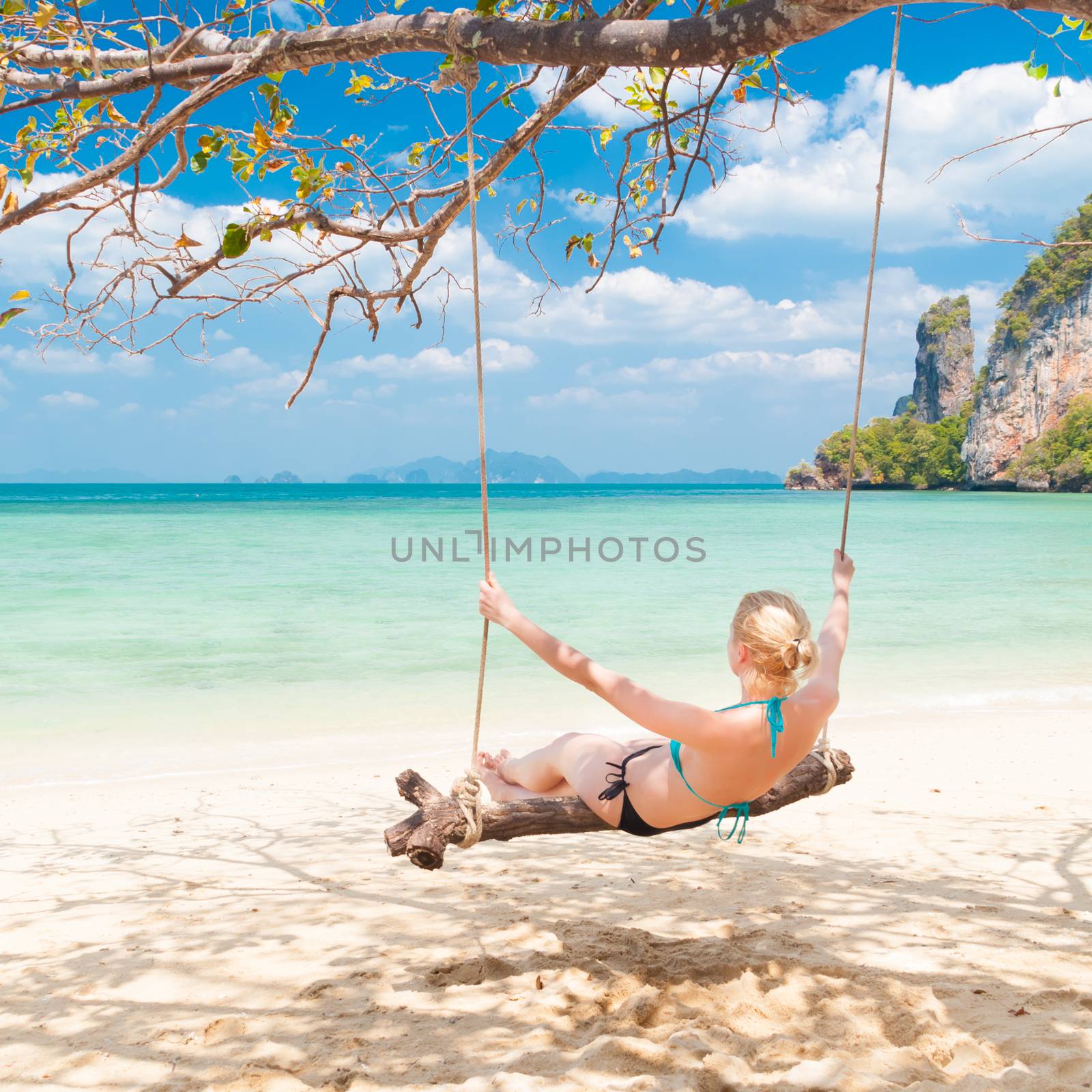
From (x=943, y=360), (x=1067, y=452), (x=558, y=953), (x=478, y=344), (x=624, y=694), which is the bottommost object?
(x=558, y=953)

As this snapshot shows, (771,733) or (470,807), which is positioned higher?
(771,733)

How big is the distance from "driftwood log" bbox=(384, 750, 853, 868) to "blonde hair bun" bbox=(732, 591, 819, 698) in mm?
445

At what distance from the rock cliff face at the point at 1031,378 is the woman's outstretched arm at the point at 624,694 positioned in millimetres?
51908

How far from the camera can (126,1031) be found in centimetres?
206

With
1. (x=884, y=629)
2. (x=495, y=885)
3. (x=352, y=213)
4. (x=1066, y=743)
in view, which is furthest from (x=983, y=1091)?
(x=884, y=629)

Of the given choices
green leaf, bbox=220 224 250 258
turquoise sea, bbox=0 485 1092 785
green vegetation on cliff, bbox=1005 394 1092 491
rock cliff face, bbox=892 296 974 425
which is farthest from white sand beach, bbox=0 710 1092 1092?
rock cliff face, bbox=892 296 974 425

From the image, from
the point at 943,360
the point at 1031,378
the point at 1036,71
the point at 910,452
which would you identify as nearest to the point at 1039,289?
the point at 1031,378

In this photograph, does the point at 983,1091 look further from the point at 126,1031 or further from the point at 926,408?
the point at 926,408

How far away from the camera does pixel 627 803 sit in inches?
79.6

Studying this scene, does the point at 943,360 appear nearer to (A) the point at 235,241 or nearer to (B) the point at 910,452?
(B) the point at 910,452

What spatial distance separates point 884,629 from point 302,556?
1230 centimetres

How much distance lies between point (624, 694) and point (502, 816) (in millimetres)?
452

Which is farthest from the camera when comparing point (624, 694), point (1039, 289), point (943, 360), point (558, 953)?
point (943, 360)

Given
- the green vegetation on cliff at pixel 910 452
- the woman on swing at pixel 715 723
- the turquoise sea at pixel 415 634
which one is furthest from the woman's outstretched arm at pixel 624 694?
the green vegetation on cliff at pixel 910 452
